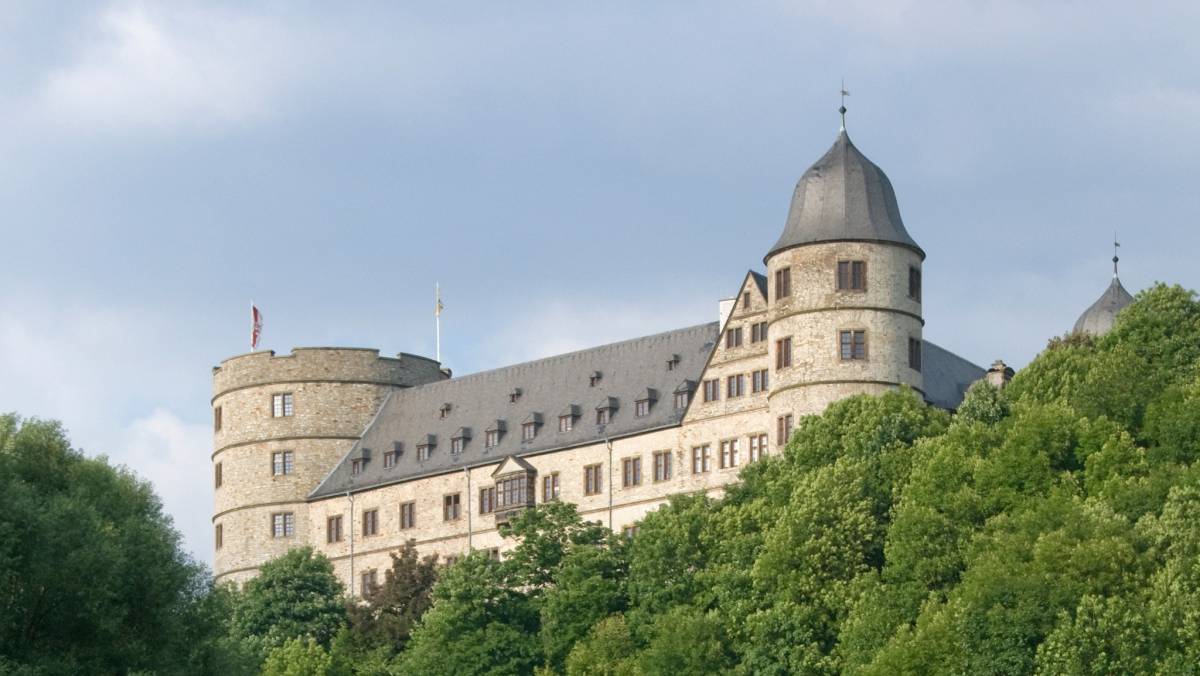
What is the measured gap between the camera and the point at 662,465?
120688mm

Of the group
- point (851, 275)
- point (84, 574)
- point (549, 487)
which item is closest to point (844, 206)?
point (851, 275)

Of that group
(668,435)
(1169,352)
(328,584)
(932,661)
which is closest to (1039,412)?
(1169,352)

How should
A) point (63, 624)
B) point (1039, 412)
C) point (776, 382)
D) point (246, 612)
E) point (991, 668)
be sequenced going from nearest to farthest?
point (63, 624) < point (991, 668) < point (1039, 412) < point (776, 382) < point (246, 612)

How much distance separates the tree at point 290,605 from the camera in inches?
4774

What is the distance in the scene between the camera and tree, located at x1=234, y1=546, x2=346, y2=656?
12125 cm

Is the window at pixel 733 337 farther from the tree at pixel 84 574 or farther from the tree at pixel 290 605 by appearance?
the tree at pixel 84 574

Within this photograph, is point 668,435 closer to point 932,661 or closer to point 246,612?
point 246,612

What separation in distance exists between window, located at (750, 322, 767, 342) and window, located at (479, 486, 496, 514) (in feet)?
46.5

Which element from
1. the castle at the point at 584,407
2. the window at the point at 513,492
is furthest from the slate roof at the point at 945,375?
the window at the point at 513,492

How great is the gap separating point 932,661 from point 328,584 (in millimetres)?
35785

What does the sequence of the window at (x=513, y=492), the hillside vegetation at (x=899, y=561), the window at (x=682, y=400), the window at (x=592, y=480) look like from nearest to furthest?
the hillside vegetation at (x=899, y=561) < the window at (x=682, y=400) < the window at (x=592, y=480) < the window at (x=513, y=492)

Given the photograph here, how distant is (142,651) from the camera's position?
276 feet

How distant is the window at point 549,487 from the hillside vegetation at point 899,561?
8178 mm

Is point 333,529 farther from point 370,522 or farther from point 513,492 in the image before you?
point 513,492
